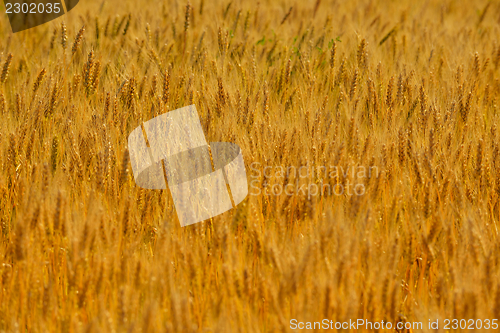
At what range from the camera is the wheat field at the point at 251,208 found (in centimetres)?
118

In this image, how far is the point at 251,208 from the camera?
4.64ft

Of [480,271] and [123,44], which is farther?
[123,44]

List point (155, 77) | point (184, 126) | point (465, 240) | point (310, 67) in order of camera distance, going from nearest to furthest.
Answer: point (465, 240)
point (184, 126)
point (155, 77)
point (310, 67)

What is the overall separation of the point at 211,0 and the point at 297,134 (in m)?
4.02

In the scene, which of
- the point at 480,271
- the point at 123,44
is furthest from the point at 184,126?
the point at 123,44

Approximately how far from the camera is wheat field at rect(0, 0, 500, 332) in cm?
118

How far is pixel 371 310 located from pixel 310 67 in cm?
199

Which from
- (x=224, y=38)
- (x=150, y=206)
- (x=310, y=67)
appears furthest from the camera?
(x=224, y=38)

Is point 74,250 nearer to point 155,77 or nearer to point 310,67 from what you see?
point 155,77

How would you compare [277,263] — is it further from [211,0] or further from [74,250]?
[211,0]

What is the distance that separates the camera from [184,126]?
2129mm

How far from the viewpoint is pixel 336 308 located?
1.15m

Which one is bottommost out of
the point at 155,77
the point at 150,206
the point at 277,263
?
the point at 150,206

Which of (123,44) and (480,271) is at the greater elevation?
(123,44)
